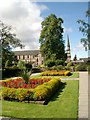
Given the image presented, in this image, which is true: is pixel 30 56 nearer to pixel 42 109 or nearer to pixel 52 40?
pixel 52 40

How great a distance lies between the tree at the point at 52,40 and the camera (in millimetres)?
57031

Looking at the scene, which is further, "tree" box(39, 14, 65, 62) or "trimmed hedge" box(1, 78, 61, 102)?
"tree" box(39, 14, 65, 62)

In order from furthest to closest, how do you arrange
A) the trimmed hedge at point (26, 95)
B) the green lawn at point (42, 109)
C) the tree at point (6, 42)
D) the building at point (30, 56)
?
the building at point (30, 56)
the tree at point (6, 42)
the trimmed hedge at point (26, 95)
the green lawn at point (42, 109)

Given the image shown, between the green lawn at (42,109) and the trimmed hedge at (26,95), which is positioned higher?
the trimmed hedge at (26,95)

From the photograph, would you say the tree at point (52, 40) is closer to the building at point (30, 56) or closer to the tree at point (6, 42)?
the tree at point (6, 42)

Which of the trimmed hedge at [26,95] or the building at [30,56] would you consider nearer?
the trimmed hedge at [26,95]

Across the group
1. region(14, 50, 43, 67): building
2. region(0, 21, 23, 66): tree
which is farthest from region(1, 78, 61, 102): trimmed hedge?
region(14, 50, 43, 67): building

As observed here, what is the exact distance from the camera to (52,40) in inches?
2258

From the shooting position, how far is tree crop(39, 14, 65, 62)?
57.0 meters

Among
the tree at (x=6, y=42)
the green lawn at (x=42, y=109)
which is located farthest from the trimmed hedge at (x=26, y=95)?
the tree at (x=6, y=42)

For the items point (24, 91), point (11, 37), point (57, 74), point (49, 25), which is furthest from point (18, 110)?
point (49, 25)

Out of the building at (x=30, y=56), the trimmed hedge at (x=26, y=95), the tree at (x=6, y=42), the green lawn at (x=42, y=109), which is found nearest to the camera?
the green lawn at (x=42, y=109)

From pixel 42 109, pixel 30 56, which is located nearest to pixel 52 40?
pixel 42 109

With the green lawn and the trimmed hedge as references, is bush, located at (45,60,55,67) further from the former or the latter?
the green lawn
